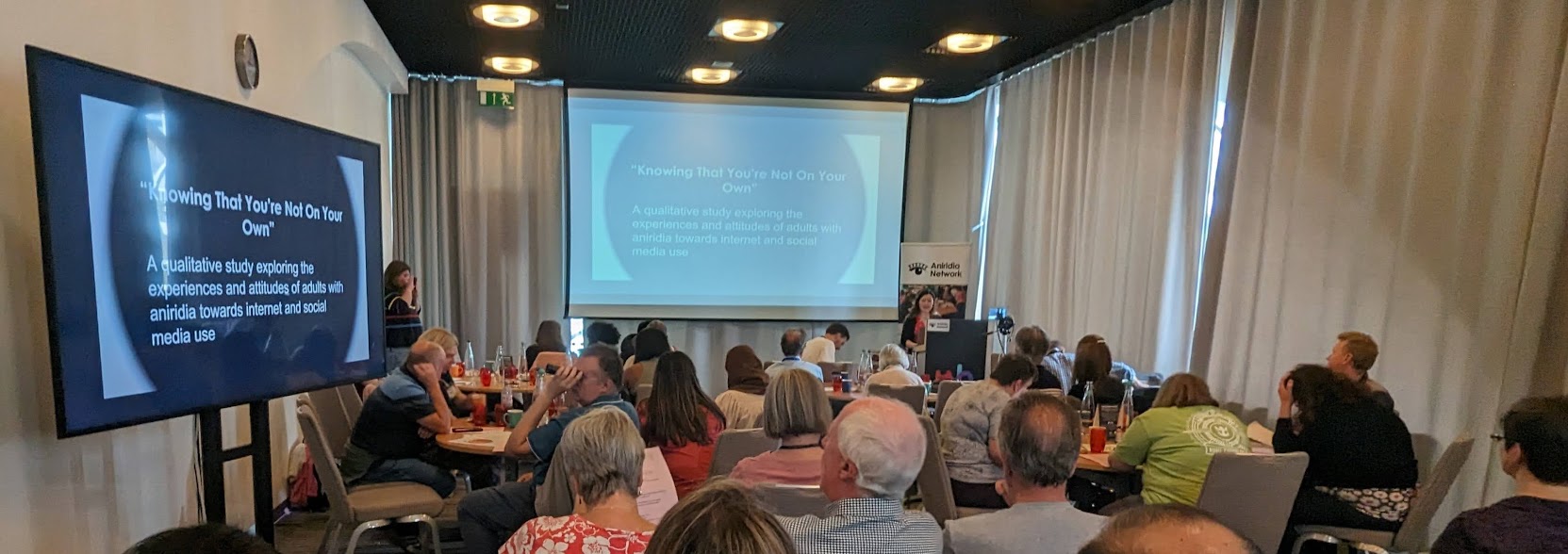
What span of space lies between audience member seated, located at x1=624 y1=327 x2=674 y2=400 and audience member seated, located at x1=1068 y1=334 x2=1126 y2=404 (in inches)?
94.6

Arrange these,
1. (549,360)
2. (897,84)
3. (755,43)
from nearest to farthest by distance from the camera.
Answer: (549,360)
(755,43)
(897,84)

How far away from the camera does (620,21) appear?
5.87 m

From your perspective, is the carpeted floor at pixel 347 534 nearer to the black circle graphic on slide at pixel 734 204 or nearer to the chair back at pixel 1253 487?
the chair back at pixel 1253 487

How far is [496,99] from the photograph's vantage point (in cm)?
798

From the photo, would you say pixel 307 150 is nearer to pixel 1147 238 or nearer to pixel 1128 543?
pixel 1128 543

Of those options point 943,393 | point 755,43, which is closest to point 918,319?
point 943,393

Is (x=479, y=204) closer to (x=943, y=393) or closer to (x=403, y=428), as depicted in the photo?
(x=403, y=428)

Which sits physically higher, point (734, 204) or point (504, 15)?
point (504, 15)

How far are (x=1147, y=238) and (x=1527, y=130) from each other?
2.47 m

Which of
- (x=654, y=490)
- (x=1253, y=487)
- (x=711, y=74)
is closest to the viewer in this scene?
(x=654, y=490)

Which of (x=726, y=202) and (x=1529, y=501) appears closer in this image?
(x=1529, y=501)

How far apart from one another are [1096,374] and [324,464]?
383 cm

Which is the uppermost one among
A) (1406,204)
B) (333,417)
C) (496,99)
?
(496,99)

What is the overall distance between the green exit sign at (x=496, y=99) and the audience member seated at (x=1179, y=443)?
258 inches
